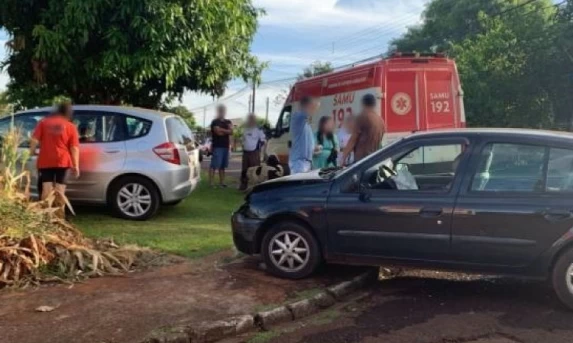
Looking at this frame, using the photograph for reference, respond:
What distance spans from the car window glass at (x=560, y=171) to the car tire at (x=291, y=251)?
7.21 feet

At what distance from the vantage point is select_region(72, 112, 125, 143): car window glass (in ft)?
29.8

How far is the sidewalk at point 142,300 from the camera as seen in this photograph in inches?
187

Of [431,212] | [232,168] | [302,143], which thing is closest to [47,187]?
[302,143]

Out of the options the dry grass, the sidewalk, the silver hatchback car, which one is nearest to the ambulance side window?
the silver hatchback car

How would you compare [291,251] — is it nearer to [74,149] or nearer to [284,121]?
[74,149]

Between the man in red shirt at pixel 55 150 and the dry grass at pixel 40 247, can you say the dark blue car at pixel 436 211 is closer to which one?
the dry grass at pixel 40 247

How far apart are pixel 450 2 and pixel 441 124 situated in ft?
117

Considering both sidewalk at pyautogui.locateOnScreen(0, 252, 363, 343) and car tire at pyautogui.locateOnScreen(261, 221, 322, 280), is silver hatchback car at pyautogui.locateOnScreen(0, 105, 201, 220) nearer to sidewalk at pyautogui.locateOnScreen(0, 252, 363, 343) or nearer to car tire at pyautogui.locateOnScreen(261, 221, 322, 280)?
sidewalk at pyautogui.locateOnScreen(0, 252, 363, 343)

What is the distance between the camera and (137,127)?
360 inches

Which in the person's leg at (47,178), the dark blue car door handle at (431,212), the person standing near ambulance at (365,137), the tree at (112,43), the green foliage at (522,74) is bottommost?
the dark blue car door handle at (431,212)

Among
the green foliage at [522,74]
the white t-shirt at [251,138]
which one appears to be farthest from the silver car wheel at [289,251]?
the green foliage at [522,74]

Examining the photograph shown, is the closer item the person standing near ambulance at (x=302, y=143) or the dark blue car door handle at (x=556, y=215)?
the dark blue car door handle at (x=556, y=215)

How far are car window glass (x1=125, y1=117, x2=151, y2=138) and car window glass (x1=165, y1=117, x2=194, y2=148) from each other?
300mm

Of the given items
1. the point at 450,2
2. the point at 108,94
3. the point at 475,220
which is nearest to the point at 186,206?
the point at 108,94
